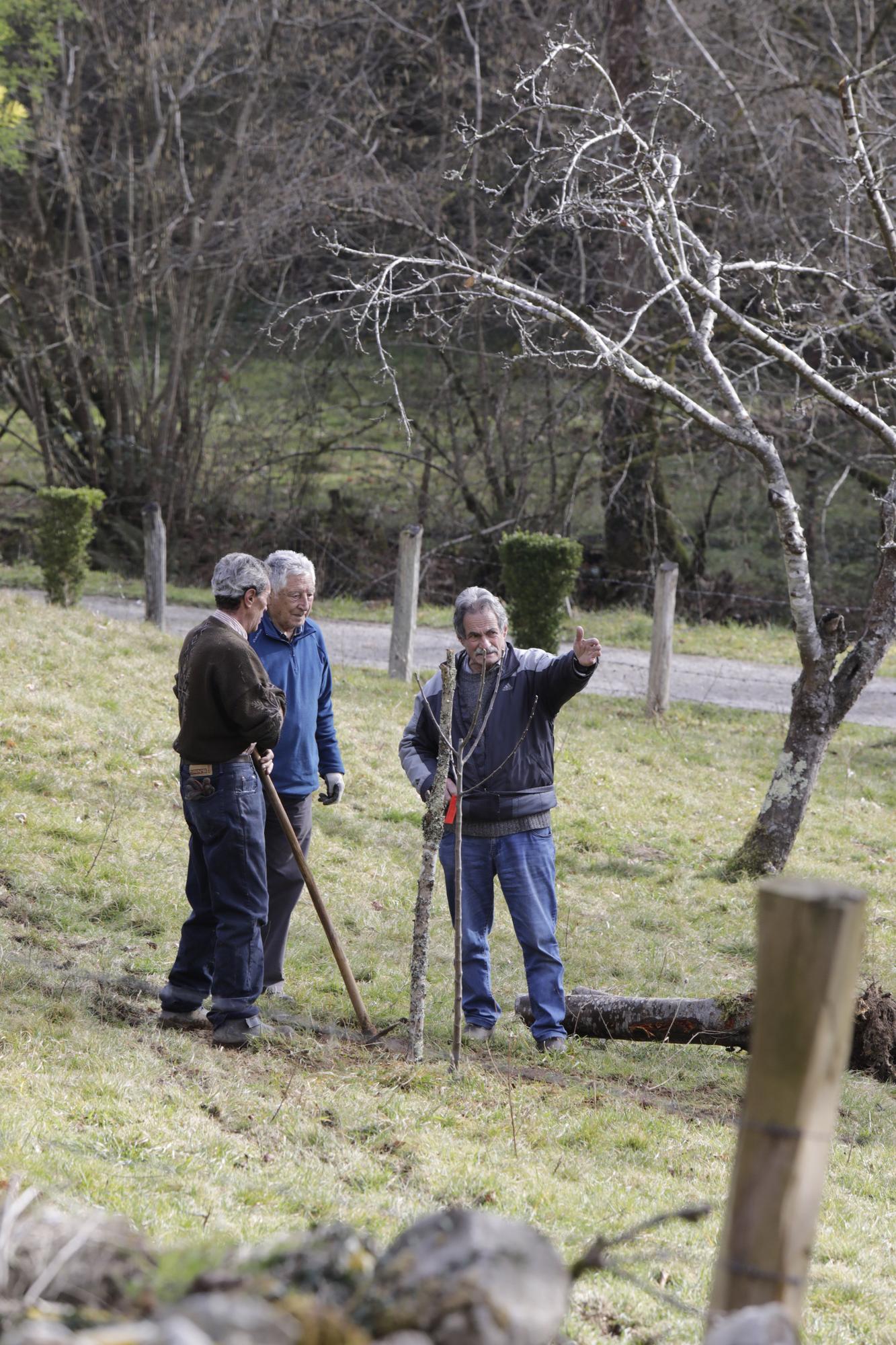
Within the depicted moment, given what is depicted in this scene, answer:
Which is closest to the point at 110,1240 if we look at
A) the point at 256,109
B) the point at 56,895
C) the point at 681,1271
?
the point at 681,1271

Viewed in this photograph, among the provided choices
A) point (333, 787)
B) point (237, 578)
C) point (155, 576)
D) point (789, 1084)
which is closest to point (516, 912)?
point (333, 787)

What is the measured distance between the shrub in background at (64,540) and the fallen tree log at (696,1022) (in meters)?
9.36

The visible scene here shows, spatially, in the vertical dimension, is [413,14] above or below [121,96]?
above

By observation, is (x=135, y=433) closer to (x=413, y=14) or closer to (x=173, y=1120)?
(x=413, y=14)

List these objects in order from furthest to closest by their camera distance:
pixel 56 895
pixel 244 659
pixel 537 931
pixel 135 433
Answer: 1. pixel 135 433
2. pixel 56 895
3. pixel 537 931
4. pixel 244 659

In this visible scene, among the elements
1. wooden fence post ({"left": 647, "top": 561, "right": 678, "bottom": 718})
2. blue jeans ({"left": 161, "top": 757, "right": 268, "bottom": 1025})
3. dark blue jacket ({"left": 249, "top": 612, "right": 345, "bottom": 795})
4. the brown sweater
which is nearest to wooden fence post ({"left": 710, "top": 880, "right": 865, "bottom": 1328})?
the brown sweater

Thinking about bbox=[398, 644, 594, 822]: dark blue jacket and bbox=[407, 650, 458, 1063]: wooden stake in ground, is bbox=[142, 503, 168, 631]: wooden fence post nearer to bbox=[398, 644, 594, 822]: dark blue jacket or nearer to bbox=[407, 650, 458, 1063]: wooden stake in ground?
bbox=[398, 644, 594, 822]: dark blue jacket

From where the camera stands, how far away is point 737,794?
10891mm

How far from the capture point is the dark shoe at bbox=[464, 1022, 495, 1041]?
19.9 ft

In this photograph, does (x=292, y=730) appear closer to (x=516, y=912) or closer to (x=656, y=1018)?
(x=516, y=912)

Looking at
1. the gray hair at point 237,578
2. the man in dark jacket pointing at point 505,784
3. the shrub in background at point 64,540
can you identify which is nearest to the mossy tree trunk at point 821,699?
the man in dark jacket pointing at point 505,784

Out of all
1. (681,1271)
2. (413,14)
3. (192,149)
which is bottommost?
(681,1271)

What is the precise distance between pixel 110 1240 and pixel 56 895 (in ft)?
17.6

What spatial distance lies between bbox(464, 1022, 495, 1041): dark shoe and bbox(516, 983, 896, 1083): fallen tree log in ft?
0.78
